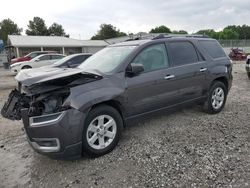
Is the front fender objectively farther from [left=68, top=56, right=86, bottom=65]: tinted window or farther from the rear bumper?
[left=68, top=56, right=86, bottom=65]: tinted window

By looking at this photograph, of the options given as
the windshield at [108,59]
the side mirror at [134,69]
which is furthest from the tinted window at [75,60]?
the side mirror at [134,69]

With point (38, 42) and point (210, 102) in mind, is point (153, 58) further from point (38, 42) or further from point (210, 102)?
point (38, 42)

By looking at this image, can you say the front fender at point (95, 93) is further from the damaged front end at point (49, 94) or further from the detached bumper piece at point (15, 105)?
the detached bumper piece at point (15, 105)

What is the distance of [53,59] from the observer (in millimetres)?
17422

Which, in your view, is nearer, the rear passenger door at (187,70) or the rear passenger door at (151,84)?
the rear passenger door at (151,84)

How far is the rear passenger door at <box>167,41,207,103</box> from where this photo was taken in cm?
479

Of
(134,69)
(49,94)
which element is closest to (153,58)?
(134,69)

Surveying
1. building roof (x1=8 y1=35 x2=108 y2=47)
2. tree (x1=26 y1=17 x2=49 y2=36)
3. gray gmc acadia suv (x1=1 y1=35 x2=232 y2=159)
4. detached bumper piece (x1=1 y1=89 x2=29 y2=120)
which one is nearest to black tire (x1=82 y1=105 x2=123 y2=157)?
gray gmc acadia suv (x1=1 y1=35 x2=232 y2=159)

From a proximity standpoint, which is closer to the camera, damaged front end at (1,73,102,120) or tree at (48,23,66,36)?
damaged front end at (1,73,102,120)

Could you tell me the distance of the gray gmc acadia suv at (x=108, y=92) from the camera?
11.1 ft

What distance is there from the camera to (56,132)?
329 centimetres

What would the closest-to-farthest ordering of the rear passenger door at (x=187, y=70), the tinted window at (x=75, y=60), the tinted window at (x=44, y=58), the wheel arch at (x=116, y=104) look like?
the wheel arch at (x=116, y=104)
the rear passenger door at (x=187, y=70)
the tinted window at (x=75, y=60)
the tinted window at (x=44, y=58)

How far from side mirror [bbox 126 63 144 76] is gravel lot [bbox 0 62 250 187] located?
47.2 inches

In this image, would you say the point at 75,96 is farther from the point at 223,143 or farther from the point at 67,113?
the point at 223,143
